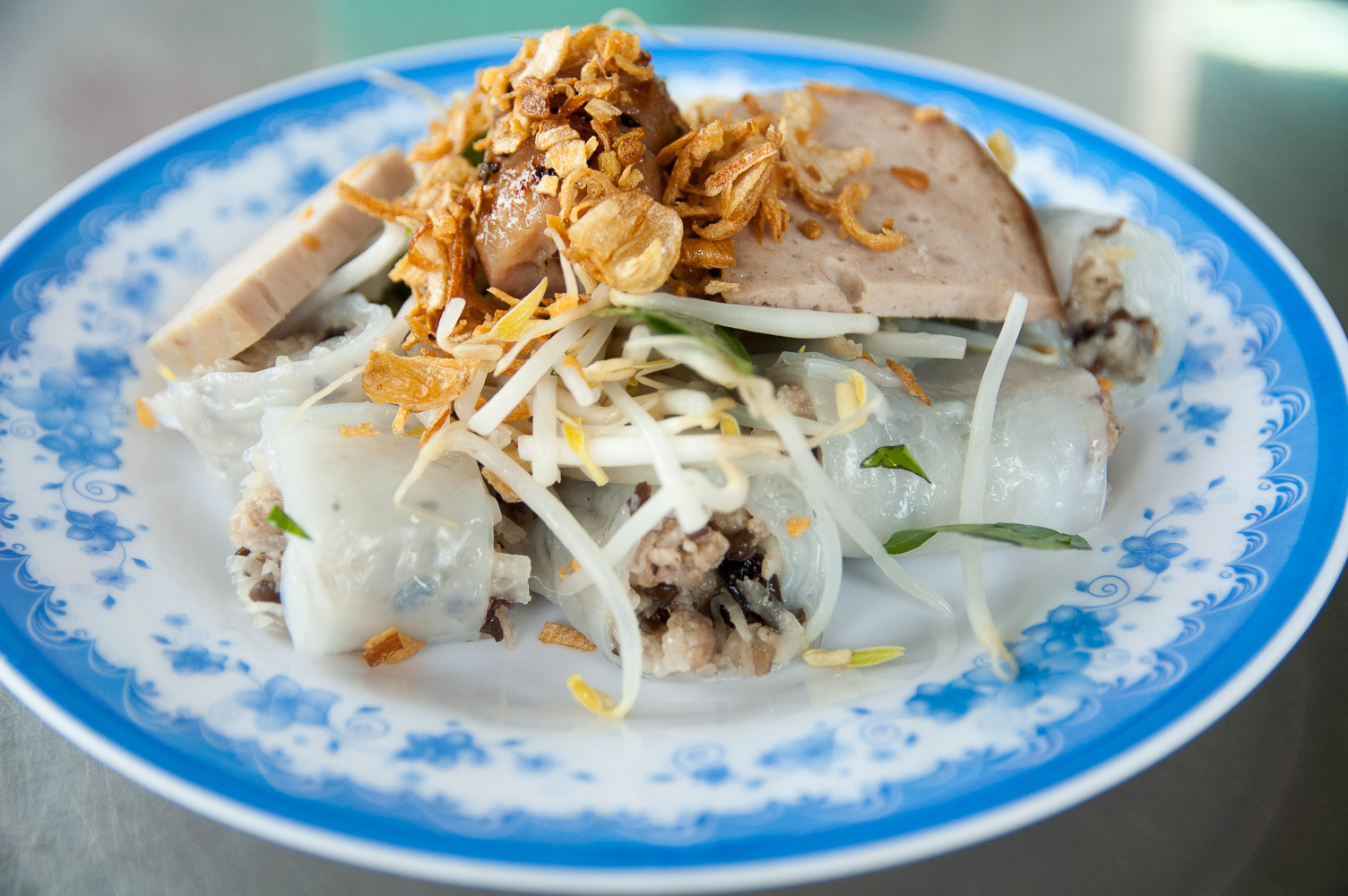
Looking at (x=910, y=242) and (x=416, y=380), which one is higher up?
(x=910, y=242)

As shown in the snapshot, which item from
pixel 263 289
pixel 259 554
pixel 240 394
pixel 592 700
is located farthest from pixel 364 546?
pixel 263 289

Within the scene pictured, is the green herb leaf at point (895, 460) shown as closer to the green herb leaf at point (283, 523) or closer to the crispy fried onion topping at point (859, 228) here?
the crispy fried onion topping at point (859, 228)

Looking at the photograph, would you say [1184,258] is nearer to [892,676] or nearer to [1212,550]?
[1212,550]

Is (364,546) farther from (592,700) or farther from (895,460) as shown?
(895,460)

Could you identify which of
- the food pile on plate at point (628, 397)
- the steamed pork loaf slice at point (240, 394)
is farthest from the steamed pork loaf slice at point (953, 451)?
the steamed pork loaf slice at point (240, 394)

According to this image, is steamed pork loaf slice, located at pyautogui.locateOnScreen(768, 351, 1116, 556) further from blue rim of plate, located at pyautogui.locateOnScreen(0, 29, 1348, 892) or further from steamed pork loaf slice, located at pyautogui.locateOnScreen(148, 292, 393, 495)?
steamed pork loaf slice, located at pyautogui.locateOnScreen(148, 292, 393, 495)
